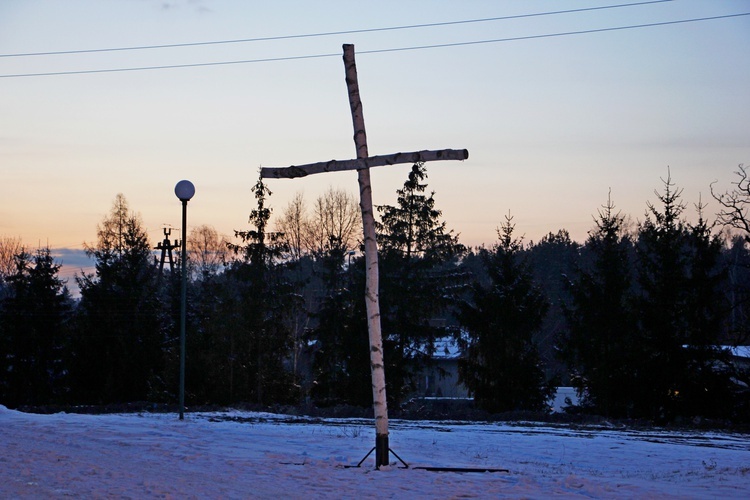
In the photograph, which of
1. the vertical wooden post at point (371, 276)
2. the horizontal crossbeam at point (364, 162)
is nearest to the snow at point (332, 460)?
the vertical wooden post at point (371, 276)

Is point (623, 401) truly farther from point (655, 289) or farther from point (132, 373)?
point (132, 373)

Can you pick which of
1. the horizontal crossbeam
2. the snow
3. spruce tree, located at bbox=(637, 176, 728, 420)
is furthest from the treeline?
the horizontal crossbeam

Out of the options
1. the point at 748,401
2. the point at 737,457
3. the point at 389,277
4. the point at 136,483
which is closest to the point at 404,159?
the point at 136,483

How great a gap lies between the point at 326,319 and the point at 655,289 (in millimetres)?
16403

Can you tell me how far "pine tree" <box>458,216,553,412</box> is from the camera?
33812 mm

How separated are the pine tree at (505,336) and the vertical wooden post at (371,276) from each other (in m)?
23.9

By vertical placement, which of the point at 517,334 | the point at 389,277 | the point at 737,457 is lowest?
the point at 737,457

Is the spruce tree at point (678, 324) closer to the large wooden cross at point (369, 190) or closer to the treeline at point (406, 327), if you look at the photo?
the treeline at point (406, 327)

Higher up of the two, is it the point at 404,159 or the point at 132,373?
the point at 404,159

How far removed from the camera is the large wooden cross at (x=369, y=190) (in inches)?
416

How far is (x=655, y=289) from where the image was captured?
32.2 meters

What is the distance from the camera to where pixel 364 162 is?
429 inches

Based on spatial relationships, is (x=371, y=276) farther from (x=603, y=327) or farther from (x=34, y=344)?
(x=34, y=344)

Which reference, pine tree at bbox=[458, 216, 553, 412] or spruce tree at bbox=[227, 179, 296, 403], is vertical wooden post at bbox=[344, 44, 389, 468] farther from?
spruce tree at bbox=[227, 179, 296, 403]
